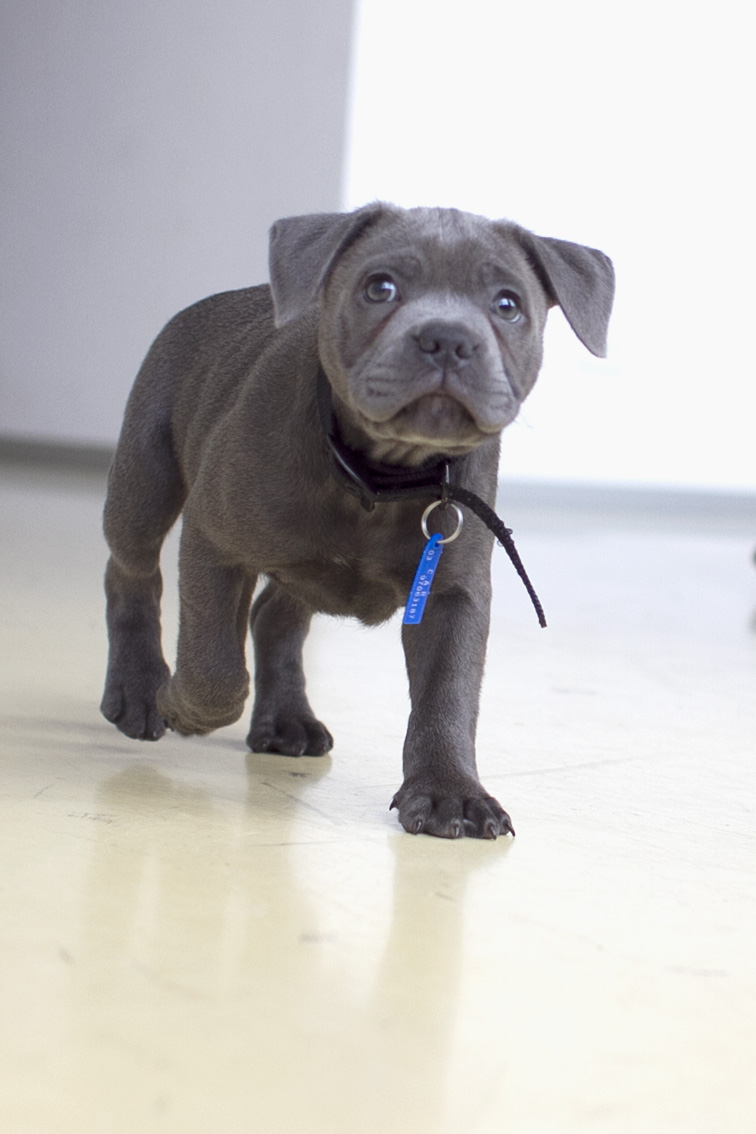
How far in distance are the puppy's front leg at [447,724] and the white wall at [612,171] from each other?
975 cm

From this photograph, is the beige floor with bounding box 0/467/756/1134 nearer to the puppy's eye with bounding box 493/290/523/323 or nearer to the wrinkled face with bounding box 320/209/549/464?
the wrinkled face with bounding box 320/209/549/464

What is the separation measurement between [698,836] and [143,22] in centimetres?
1110

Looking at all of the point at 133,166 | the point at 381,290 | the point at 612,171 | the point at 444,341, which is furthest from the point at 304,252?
the point at 612,171

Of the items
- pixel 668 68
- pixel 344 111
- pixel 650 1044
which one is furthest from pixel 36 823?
pixel 668 68

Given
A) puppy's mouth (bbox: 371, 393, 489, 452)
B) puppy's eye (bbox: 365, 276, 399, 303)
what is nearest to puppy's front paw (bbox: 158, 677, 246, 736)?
puppy's mouth (bbox: 371, 393, 489, 452)

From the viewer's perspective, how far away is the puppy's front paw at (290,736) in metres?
3.38

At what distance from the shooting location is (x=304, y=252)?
2830mm

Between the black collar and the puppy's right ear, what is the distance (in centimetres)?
19

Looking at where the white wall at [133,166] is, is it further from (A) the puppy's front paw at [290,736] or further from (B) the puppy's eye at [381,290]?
(B) the puppy's eye at [381,290]

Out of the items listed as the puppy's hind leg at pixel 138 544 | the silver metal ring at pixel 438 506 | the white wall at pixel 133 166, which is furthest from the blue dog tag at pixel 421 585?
the white wall at pixel 133 166

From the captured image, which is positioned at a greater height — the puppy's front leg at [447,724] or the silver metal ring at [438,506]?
the silver metal ring at [438,506]

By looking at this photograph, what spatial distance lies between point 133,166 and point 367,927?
11.4 m

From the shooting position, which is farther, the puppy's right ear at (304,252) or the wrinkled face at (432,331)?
the puppy's right ear at (304,252)

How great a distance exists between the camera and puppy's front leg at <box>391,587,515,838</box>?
2.70 metres
